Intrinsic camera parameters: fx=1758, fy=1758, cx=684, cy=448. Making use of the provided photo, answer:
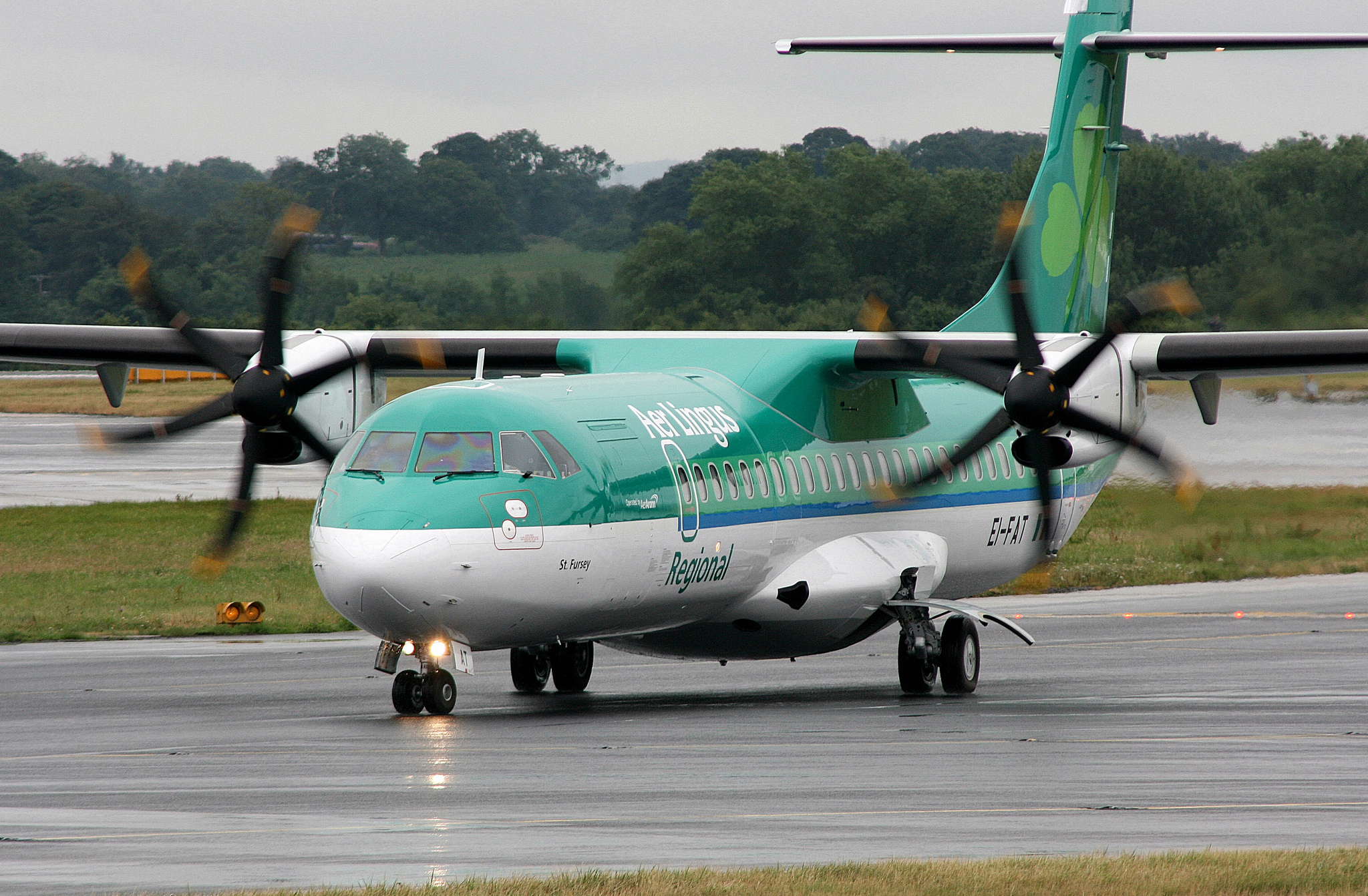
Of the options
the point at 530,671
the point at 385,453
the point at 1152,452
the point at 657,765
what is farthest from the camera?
the point at 530,671

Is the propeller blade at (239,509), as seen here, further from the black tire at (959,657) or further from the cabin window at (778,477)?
the black tire at (959,657)

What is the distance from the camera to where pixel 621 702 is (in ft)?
62.1

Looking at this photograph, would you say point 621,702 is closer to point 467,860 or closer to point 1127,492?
point 1127,492

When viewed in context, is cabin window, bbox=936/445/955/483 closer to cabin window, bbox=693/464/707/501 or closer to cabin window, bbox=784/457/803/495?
cabin window, bbox=784/457/803/495

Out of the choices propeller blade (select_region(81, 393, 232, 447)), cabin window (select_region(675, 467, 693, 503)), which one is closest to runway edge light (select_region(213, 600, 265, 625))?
propeller blade (select_region(81, 393, 232, 447))

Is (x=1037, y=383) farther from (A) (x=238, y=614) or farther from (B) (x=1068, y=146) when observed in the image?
(A) (x=238, y=614)

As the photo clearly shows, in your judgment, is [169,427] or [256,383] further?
[169,427]

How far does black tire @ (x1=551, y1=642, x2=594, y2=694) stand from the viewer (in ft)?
64.8

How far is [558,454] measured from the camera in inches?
634

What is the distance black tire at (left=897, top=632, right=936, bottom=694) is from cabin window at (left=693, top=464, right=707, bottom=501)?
10.7ft

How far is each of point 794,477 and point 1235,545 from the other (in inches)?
807

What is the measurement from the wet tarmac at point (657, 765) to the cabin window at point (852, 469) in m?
2.39

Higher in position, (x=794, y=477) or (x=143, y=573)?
(x=794, y=477)

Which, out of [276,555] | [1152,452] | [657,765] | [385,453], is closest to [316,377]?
[385,453]
